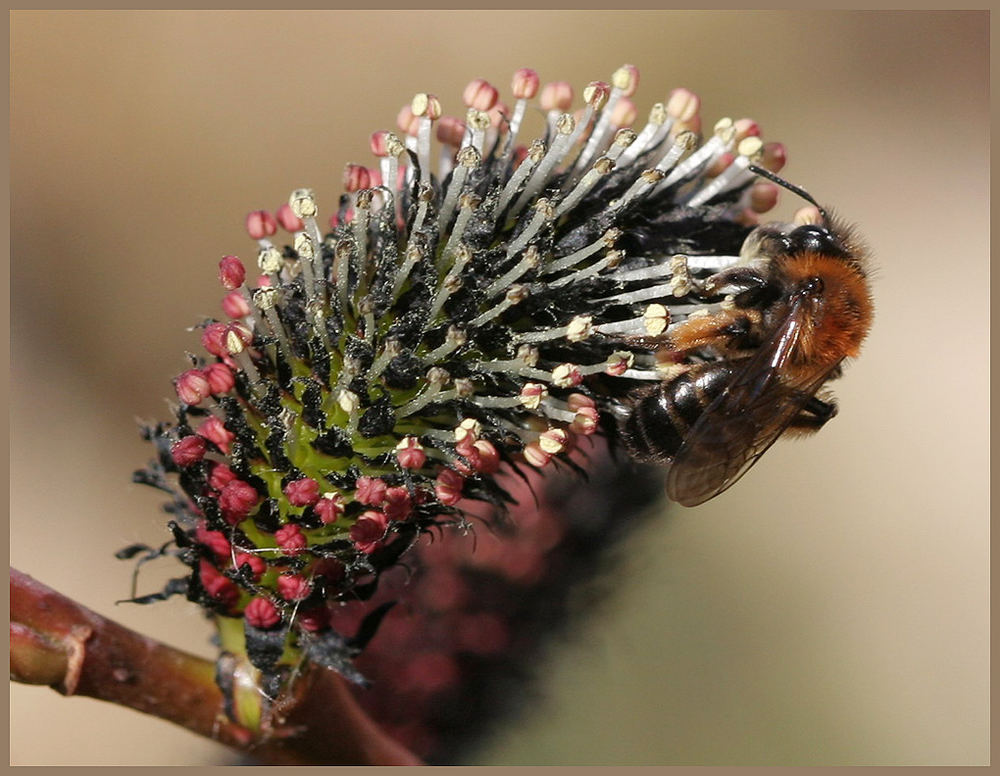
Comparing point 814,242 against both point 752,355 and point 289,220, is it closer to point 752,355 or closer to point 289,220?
point 752,355

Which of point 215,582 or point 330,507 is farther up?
point 330,507

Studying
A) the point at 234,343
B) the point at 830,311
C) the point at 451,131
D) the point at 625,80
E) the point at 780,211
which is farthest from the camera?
the point at 780,211

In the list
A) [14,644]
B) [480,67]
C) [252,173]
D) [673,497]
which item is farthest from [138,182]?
[673,497]

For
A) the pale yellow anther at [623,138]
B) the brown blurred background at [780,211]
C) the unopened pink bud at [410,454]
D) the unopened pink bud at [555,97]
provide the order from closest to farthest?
the unopened pink bud at [410,454]
the pale yellow anther at [623,138]
the unopened pink bud at [555,97]
the brown blurred background at [780,211]

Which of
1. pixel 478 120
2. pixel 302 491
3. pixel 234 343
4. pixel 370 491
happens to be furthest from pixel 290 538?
pixel 478 120

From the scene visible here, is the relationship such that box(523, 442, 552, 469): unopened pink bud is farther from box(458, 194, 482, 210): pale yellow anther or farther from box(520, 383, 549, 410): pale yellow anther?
box(458, 194, 482, 210): pale yellow anther

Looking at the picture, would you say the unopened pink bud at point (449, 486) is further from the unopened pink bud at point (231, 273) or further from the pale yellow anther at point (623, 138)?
the pale yellow anther at point (623, 138)

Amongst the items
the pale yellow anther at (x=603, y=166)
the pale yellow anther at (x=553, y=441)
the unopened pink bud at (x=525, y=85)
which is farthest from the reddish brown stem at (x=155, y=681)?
the unopened pink bud at (x=525, y=85)
